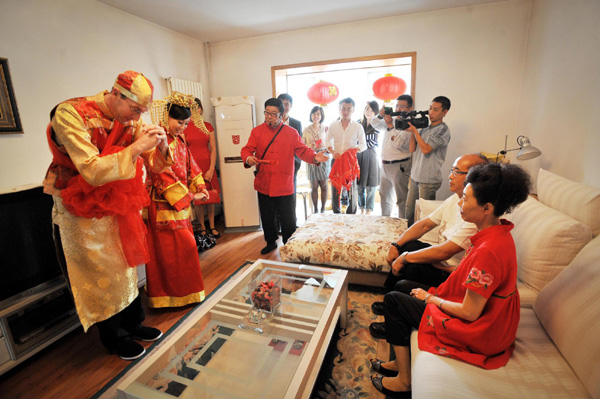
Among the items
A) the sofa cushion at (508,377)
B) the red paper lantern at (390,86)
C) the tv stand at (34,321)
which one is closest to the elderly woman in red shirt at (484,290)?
the sofa cushion at (508,377)

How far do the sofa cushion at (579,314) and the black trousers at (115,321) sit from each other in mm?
2005

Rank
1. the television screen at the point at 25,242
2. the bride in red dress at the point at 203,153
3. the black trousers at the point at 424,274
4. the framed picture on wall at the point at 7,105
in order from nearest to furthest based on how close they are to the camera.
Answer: the television screen at the point at 25,242 → the black trousers at the point at 424,274 → the framed picture on wall at the point at 7,105 → the bride in red dress at the point at 203,153

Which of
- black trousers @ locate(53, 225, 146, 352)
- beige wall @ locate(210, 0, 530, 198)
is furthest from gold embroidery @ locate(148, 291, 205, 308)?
beige wall @ locate(210, 0, 530, 198)

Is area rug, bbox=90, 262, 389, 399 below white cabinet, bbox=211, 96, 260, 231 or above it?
below

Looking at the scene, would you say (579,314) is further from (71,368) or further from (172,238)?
(71,368)

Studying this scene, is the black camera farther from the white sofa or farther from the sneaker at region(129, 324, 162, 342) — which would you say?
the sneaker at region(129, 324, 162, 342)

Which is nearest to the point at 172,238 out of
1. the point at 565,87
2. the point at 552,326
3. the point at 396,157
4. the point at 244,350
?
the point at 244,350

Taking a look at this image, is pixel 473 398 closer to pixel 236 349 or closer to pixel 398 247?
pixel 236 349

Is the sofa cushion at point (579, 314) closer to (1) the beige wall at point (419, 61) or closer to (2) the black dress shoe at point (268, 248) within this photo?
(1) the beige wall at point (419, 61)

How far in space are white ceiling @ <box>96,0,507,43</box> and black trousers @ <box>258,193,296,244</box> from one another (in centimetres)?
185

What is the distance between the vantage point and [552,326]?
3.51ft

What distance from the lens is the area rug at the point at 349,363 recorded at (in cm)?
134

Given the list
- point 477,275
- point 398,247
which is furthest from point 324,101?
point 477,275

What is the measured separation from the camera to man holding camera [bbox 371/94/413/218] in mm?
2988
